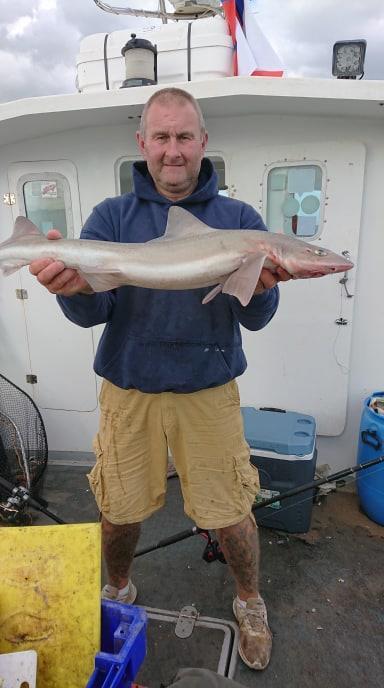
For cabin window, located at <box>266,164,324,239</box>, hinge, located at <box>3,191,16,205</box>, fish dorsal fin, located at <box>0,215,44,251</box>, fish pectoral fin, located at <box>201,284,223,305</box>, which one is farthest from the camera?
hinge, located at <box>3,191,16,205</box>

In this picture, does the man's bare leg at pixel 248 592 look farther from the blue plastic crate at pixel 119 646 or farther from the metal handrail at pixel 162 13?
the metal handrail at pixel 162 13

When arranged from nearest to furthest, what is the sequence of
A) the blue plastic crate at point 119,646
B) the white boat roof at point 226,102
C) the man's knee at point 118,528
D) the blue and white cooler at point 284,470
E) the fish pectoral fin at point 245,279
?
1. the blue plastic crate at point 119,646
2. the fish pectoral fin at point 245,279
3. the man's knee at point 118,528
4. the white boat roof at point 226,102
5. the blue and white cooler at point 284,470

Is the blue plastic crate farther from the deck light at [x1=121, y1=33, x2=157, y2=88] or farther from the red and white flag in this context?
the red and white flag

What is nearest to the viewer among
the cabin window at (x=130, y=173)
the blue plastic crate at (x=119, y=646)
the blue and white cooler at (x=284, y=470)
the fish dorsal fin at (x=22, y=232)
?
the blue plastic crate at (x=119, y=646)

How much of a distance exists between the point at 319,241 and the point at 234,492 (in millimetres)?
2520

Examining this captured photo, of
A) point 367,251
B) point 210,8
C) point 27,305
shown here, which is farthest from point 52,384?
point 210,8

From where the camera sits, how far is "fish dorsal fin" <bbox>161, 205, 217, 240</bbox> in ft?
7.32

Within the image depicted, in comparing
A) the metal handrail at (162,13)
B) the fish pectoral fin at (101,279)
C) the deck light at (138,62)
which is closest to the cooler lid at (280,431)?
the fish pectoral fin at (101,279)

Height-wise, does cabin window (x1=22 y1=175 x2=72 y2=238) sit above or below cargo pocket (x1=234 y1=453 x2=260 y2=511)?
above

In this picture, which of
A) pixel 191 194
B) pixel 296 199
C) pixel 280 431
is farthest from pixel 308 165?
pixel 280 431

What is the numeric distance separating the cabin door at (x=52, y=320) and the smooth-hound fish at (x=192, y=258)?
2.52m

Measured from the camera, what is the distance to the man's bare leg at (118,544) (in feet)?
8.91

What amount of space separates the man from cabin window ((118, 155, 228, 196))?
1753 mm

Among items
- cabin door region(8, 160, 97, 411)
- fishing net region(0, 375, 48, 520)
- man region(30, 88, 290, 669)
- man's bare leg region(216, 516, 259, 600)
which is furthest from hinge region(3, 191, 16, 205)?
man's bare leg region(216, 516, 259, 600)
